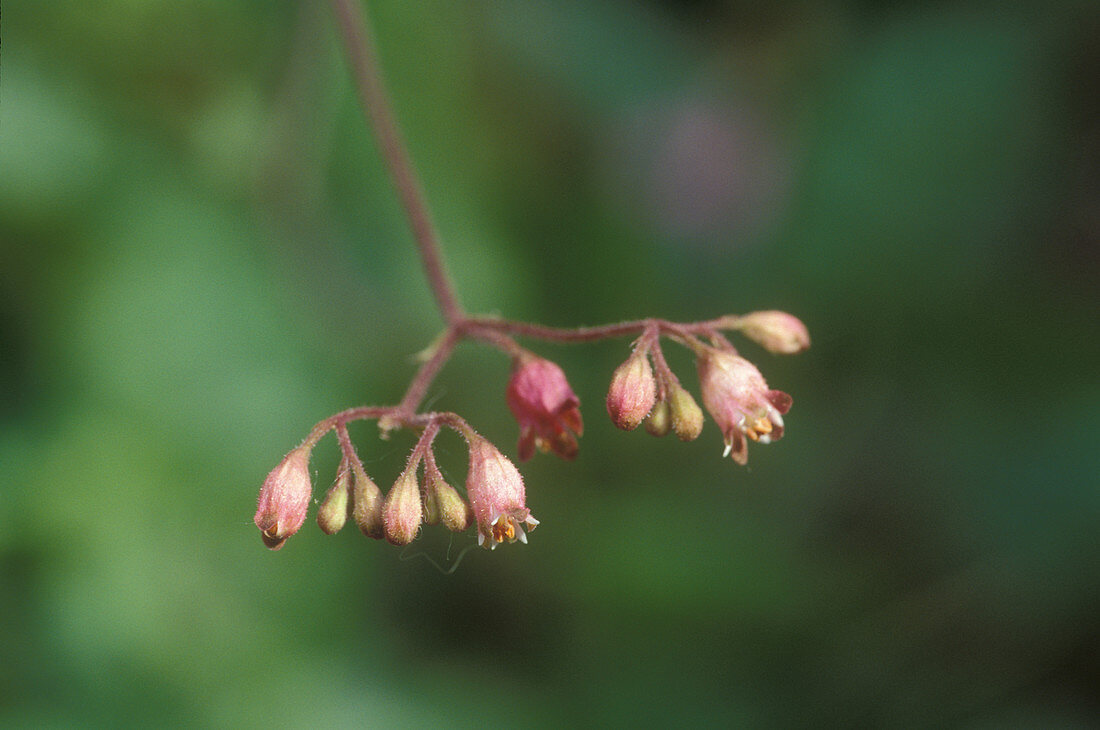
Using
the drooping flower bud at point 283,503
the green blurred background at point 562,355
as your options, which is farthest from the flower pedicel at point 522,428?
the green blurred background at point 562,355

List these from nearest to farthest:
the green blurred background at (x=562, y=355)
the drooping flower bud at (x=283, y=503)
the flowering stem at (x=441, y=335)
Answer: the drooping flower bud at (x=283, y=503), the flowering stem at (x=441, y=335), the green blurred background at (x=562, y=355)

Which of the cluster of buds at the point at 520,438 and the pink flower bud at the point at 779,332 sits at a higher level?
the pink flower bud at the point at 779,332

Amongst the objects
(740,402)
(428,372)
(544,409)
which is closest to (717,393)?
(740,402)

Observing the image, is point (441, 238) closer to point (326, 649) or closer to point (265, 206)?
point (265, 206)

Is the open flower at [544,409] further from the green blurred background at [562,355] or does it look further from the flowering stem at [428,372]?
the green blurred background at [562,355]

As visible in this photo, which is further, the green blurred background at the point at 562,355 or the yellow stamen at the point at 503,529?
the green blurred background at the point at 562,355

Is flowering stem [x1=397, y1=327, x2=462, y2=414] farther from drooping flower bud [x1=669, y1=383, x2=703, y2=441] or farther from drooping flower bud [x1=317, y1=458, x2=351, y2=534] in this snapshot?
drooping flower bud [x1=669, y1=383, x2=703, y2=441]
